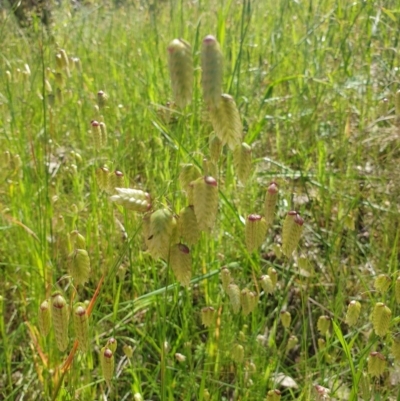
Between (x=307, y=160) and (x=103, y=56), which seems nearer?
(x=307, y=160)

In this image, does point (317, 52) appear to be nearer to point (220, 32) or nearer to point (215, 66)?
point (220, 32)

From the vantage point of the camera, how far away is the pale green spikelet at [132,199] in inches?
23.4

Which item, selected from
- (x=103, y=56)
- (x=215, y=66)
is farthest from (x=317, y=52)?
(x=215, y=66)

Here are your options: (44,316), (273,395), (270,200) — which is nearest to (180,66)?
(270,200)

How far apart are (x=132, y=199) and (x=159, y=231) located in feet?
0.17

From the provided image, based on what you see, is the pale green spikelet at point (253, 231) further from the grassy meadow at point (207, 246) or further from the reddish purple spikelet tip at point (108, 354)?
the reddish purple spikelet tip at point (108, 354)

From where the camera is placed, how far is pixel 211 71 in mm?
472

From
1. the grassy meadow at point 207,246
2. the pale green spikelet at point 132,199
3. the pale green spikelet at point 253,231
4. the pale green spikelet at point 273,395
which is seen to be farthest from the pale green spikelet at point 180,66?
the pale green spikelet at point 273,395

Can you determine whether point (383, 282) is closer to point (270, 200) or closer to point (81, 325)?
point (270, 200)

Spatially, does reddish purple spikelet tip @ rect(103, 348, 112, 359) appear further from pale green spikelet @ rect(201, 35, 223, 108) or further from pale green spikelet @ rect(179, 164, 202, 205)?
pale green spikelet @ rect(201, 35, 223, 108)

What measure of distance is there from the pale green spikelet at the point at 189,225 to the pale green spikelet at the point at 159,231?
3cm

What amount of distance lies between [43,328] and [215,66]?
1.74 ft

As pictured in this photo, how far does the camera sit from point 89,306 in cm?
84

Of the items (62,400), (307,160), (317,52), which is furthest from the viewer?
(317,52)
